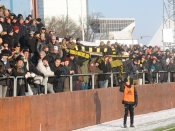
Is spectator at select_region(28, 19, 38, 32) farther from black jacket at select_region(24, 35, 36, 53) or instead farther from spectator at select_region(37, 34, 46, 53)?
black jacket at select_region(24, 35, 36, 53)

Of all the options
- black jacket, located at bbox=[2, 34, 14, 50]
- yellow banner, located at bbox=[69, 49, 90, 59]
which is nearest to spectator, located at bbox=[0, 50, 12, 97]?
black jacket, located at bbox=[2, 34, 14, 50]

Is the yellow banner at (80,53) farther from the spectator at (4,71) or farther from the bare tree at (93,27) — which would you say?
the bare tree at (93,27)

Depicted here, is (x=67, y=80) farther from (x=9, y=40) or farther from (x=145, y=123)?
(x=145, y=123)

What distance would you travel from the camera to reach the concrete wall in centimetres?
1636

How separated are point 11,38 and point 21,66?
1587 mm

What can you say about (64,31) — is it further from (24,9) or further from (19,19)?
(19,19)

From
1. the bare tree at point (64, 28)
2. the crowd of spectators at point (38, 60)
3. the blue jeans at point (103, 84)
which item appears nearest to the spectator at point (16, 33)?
the crowd of spectators at point (38, 60)

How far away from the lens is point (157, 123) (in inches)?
875

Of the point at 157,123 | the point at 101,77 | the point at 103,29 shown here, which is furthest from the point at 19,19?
the point at 103,29

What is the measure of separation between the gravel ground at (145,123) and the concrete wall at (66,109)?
0.47 meters

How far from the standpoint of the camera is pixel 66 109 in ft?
64.9

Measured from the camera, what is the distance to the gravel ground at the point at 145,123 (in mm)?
20328

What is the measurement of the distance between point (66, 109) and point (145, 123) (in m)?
4.02

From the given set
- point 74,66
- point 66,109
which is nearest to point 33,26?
point 74,66
